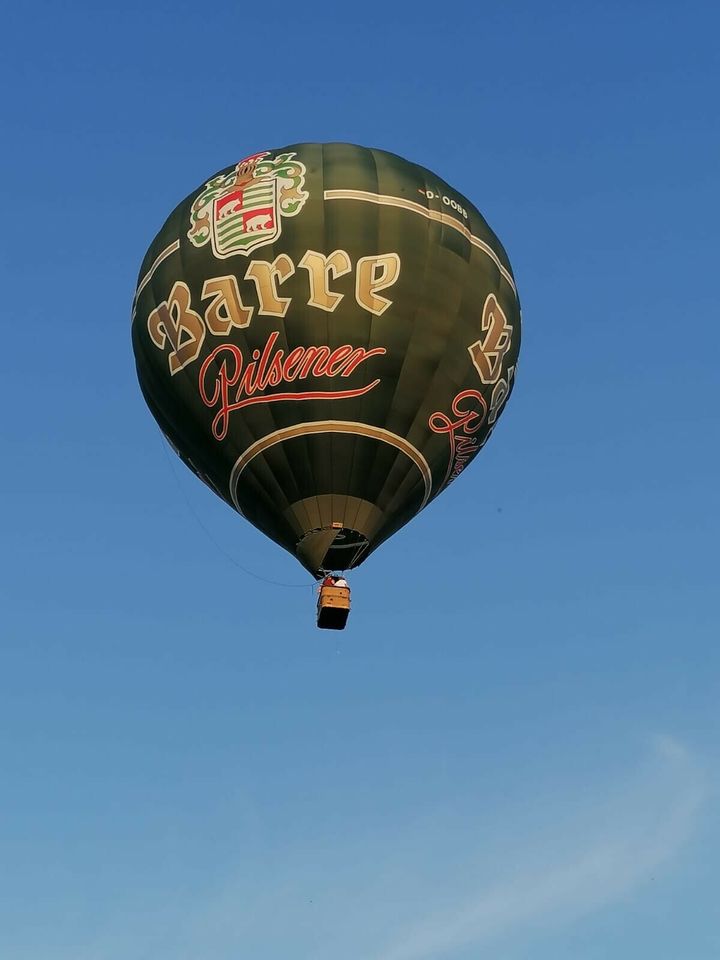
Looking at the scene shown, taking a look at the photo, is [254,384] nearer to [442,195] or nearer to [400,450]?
[400,450]

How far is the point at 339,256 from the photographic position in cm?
3422

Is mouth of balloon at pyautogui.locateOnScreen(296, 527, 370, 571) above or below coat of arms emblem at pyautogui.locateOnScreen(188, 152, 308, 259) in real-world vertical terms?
below

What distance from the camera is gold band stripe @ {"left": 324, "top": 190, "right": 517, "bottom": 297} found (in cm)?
3469

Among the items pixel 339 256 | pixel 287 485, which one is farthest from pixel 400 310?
pixel 287 485

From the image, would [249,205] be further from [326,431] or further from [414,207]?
[326,431]

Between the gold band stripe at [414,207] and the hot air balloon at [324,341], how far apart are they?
0.04 metres

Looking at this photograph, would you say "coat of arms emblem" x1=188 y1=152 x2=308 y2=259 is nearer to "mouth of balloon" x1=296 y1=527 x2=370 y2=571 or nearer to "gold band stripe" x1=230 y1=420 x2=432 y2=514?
"gold band stripe" x1=230 y1=420 x2=432 y2=514

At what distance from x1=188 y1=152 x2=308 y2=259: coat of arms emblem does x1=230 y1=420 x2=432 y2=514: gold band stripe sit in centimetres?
313

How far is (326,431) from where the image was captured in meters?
34.0

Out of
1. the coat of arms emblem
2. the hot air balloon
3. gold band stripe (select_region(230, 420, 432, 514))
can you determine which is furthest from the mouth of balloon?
the coat of arms emblem

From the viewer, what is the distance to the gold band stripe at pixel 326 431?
1341 inches

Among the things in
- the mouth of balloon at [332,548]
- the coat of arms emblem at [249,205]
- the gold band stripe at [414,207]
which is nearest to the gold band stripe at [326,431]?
the mouth of balloon at [332,548]

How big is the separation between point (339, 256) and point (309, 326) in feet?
4.27

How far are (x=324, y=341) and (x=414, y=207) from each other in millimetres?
3002
